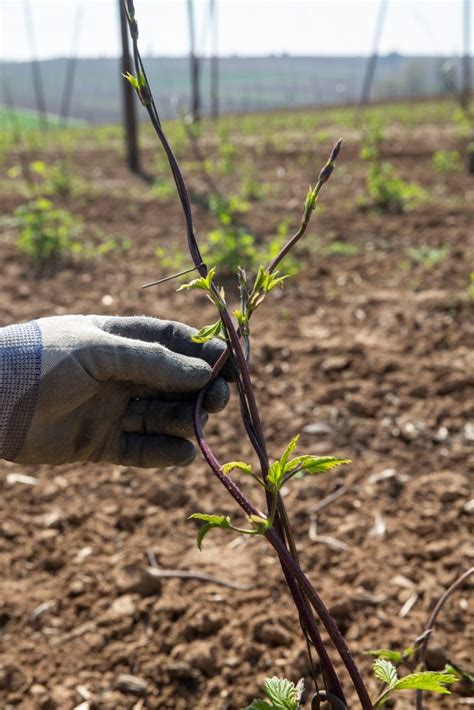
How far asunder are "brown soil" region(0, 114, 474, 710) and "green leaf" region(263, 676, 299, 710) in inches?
31.6

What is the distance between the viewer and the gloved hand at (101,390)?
1.46 m

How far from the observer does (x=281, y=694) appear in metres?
1.08

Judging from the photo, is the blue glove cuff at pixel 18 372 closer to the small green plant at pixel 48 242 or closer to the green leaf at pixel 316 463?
the green leaf at pixel 316 463

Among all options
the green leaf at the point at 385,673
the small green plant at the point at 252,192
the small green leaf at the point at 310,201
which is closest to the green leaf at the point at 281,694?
the green leaf at the point at 385,673

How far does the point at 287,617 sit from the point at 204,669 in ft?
0.91

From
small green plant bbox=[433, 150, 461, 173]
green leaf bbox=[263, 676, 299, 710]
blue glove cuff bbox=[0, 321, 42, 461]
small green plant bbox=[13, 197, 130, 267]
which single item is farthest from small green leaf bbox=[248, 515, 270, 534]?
small green plant bbox=[433, 150, 461, 173]

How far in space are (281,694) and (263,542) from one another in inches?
52.7

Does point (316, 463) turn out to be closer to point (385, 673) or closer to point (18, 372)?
point (385, 673)

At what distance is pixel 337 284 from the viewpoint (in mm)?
4754

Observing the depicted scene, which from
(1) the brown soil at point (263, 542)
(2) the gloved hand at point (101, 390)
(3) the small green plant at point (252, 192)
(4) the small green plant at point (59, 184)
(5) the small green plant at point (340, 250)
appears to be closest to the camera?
(2) the gloved hand at point (101, 390)

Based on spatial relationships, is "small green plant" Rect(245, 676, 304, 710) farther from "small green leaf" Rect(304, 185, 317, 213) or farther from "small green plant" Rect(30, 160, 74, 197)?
"small green plant" Rect(30, 160, 74, 197)

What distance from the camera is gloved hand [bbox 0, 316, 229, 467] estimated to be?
1.46 m

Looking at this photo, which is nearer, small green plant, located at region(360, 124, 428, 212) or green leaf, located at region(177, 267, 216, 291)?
green leaf, located at region(177, 267, 216, 291)

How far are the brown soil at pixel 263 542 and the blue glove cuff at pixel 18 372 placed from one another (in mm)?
823
